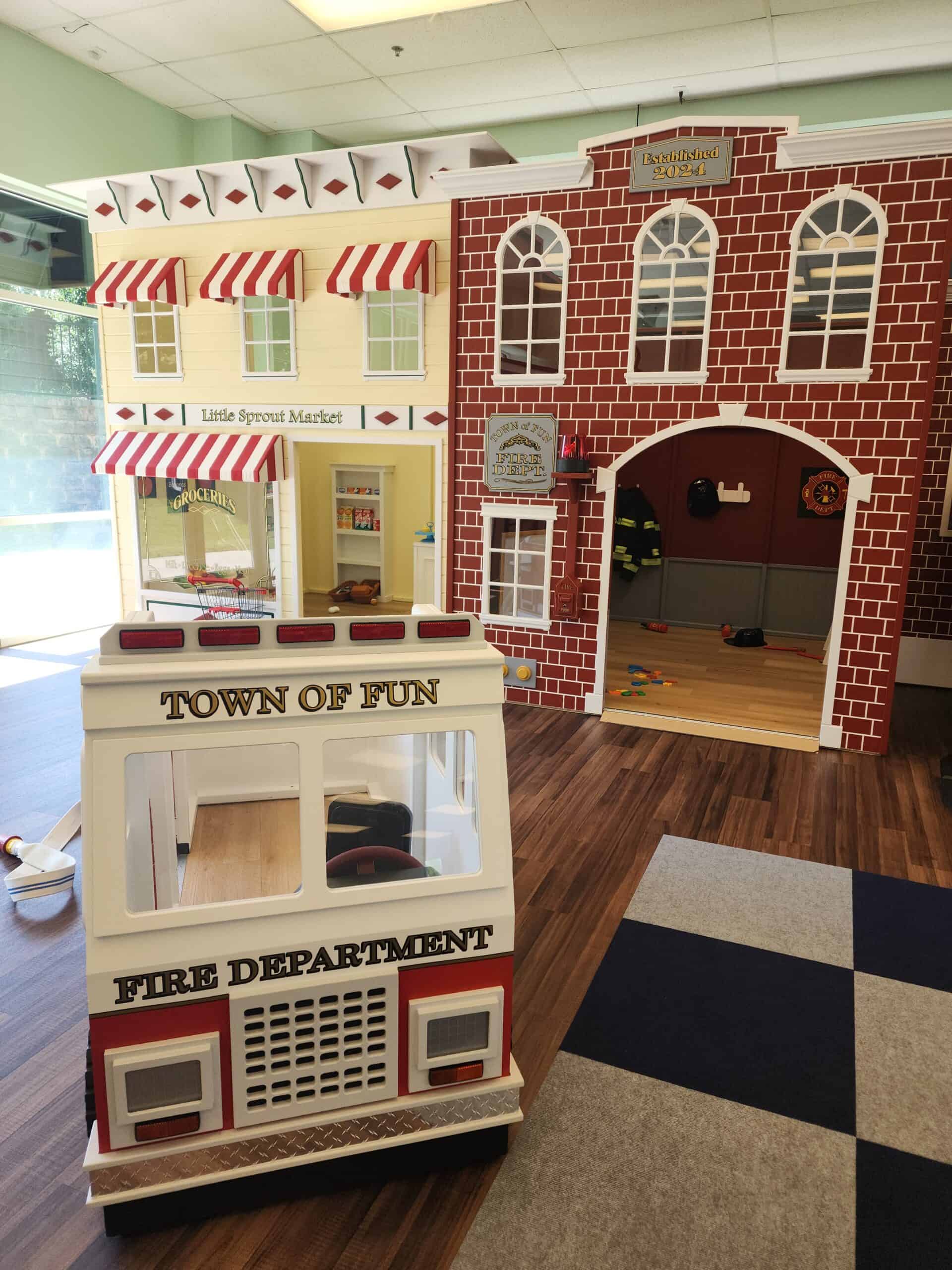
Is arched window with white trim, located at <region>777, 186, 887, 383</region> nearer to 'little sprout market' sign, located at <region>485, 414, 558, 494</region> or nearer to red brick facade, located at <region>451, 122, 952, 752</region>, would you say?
red brick facade, located at <region>451, 122, 952, 752</region>

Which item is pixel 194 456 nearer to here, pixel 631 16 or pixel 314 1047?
pixel 631 16

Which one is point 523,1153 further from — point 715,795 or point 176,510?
point 176,510

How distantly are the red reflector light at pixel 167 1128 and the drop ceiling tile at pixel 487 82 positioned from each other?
33.9 ft

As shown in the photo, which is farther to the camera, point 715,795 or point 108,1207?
point 715,795

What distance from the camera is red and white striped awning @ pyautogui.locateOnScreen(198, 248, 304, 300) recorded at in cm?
877

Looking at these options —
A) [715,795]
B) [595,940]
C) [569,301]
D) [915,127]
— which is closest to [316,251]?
[569,301]

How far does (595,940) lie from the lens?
4418 mm

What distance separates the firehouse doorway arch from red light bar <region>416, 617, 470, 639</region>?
5093mm

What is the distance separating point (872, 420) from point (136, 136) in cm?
950

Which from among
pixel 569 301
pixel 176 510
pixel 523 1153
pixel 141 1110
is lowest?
pixel 523 1153

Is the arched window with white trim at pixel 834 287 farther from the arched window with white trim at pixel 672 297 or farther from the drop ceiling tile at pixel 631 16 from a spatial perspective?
the drop ceiling tile at pixel 631 16

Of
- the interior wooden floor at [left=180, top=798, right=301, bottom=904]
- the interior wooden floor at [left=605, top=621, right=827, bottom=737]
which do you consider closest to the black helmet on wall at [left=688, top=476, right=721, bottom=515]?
the interior wooden floor at [left=605, top=621, right=827, bottom=737]

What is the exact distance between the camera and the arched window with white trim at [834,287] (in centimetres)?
662

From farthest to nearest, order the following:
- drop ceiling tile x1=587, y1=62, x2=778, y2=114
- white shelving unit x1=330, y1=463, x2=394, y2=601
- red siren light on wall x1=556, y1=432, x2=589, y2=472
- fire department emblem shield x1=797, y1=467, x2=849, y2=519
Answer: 1. white shelving unit x1=330, y1=463, x2=394, y2=601
2. fire department emblem shield x1=797, y1=467, x2=849, y2=519
3. drop ceiling tile x1=587, y1=62, x2=778, y2=114
4. red siren light on wall x1=556, y1=432, x2=589, y2=472
